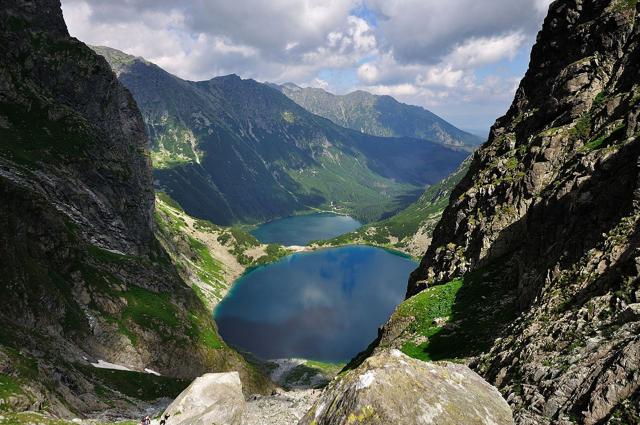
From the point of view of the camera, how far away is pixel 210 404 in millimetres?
36562

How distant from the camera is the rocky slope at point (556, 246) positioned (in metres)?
17.8

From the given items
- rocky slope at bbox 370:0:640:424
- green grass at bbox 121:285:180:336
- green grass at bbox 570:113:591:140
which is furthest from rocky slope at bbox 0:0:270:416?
green grass at bbox 570:113:591:140

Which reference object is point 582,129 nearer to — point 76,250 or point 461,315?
point 461,315

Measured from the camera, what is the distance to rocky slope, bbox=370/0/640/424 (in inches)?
699

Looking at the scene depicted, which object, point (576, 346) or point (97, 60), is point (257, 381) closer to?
point (576, 346)

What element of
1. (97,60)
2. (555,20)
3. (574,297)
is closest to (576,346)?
(574,297)

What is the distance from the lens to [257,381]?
9681 cm

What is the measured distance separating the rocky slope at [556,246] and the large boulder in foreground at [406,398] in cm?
187

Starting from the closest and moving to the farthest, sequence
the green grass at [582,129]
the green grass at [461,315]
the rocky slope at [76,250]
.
Result: the green grass at [461,315]
the rocky slope at [76,250]
the green grass at [582,129]

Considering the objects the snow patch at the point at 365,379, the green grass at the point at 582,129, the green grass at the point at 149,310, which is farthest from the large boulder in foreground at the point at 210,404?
the green grass at the point at 582,129

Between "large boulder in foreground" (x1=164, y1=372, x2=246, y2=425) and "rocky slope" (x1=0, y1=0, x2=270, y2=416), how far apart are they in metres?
10.7

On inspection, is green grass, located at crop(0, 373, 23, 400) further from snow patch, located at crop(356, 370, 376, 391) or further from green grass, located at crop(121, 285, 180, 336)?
green grass, located at crop(121, 285, 180, 336)

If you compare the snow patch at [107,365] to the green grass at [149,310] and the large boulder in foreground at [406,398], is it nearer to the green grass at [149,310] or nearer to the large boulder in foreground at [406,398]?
the green grass at [149,310]

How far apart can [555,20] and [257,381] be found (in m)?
100
